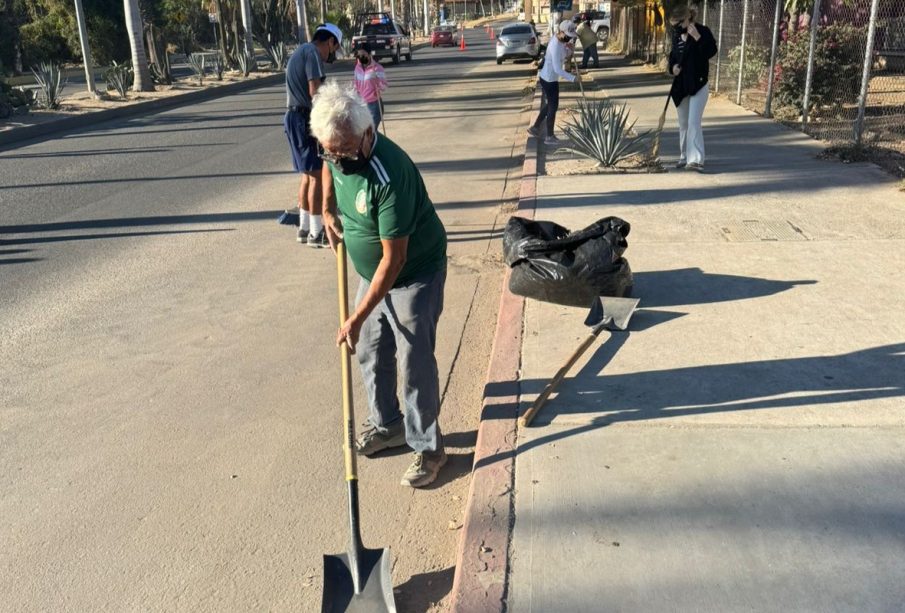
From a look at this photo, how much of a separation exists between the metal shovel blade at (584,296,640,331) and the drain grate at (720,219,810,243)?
211 cm

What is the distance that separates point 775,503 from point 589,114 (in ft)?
25.2

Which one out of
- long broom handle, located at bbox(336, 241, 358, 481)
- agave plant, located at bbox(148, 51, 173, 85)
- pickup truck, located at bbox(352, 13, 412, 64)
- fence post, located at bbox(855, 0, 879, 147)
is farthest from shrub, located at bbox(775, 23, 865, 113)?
pickup truck, located at bbox(352, 13, 412, 64)

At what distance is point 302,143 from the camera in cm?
718

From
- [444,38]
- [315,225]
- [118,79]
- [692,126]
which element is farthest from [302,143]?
[444,38]

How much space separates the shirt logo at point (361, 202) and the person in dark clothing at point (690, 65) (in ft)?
22.2

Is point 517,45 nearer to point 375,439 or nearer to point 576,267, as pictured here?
point 576,267

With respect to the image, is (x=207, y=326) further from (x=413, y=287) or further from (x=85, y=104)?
(x=85, y=104)

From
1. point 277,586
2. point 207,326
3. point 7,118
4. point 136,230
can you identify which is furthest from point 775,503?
point 7,118

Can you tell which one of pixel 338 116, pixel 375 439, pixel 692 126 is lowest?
pixel 375 439

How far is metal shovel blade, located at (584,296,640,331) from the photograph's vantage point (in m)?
4.93

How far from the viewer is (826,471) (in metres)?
3.39

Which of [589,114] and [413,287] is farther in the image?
[589,114]

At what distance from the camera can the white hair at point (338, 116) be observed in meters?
3.08

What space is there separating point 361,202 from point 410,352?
0.73 meters
